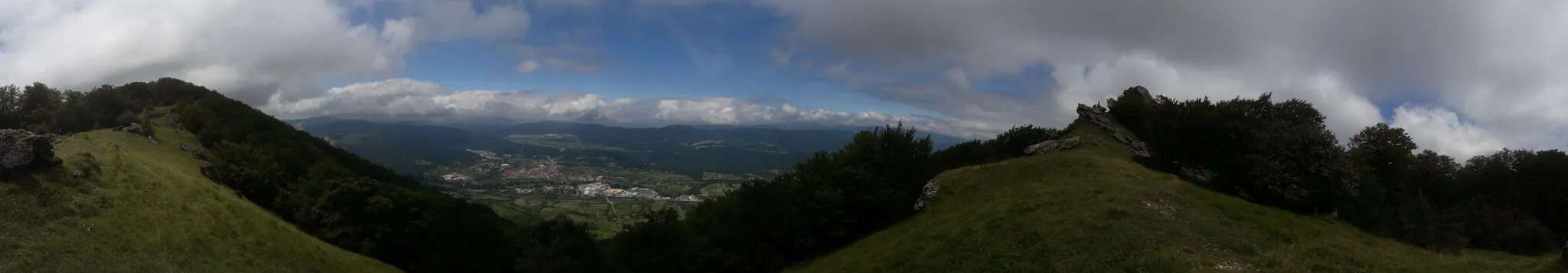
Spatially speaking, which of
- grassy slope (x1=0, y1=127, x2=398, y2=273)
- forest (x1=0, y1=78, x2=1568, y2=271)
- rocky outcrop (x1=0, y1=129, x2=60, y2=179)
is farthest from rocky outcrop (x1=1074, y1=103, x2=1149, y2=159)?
rocky outcrop (x1=0, y1=129, x2=60, y2=179)

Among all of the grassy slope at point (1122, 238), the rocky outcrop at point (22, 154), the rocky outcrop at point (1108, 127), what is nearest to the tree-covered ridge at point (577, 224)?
the grassy slope at point (1122, 238)

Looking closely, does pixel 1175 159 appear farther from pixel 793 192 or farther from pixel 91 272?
pixel 91 272

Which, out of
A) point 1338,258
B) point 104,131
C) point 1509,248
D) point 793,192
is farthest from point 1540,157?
point 104,131

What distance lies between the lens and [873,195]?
52.7 meters

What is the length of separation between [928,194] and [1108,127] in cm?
2948

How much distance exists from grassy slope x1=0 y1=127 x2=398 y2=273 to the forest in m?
13.6

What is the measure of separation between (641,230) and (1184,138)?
56787mm

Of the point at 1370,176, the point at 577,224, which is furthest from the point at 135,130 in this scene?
the point at 1370,176

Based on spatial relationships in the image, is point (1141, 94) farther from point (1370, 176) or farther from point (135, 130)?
point (135, 130)

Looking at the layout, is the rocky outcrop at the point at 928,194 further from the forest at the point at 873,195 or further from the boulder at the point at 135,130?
the boulder at the point at 135,130

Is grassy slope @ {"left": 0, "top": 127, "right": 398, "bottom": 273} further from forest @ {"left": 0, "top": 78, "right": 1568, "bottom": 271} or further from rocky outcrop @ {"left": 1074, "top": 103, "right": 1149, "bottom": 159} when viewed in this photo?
rocky outcrop @ {"left": 1074, "top": 103, "right": 1149, "bottom": 159}

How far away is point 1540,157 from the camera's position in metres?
44.4

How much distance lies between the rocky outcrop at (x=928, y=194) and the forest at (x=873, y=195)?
83cm

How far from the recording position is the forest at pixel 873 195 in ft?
129
